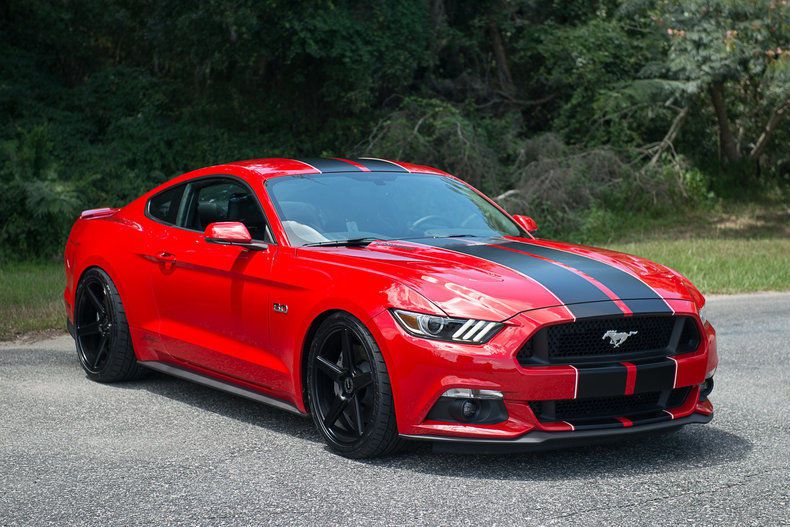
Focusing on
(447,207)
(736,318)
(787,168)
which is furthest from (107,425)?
(787,168)

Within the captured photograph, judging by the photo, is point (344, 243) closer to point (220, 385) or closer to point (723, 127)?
point (220, 385)

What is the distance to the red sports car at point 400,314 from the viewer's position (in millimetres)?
5438

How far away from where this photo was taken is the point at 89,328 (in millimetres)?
8109

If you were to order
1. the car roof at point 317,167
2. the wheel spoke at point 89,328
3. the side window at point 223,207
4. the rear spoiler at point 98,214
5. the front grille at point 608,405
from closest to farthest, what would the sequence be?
the front grille at point 608,405
the side window at point 223,207
the car roof at point 317,167
the wheel spoke at point 89,328
the rear spoiler at point 98,214

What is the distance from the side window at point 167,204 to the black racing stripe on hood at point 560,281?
7.07 ft

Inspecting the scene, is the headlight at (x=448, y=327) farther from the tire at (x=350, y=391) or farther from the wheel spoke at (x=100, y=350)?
the wheel spoke at (x=100, y=350)

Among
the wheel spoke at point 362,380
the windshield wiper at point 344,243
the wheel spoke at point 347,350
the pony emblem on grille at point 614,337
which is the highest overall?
the windshield wiper at point 344,243

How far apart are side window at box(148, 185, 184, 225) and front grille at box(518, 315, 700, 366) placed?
10.2ft

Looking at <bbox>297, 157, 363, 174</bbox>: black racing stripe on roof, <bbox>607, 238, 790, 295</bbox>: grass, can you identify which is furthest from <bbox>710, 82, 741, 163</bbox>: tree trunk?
<bbox>297, 157, 363, 174</bbox>: black racing stripe on roof

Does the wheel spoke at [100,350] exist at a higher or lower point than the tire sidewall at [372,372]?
lower

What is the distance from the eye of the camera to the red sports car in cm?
544

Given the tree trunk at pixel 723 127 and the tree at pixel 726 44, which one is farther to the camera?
the tree trunk at pixel 723 127

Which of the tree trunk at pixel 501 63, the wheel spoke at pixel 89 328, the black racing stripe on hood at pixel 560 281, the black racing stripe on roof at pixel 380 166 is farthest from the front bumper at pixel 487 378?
the tree trunk at pixel 501 63

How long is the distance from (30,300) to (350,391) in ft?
23.9
